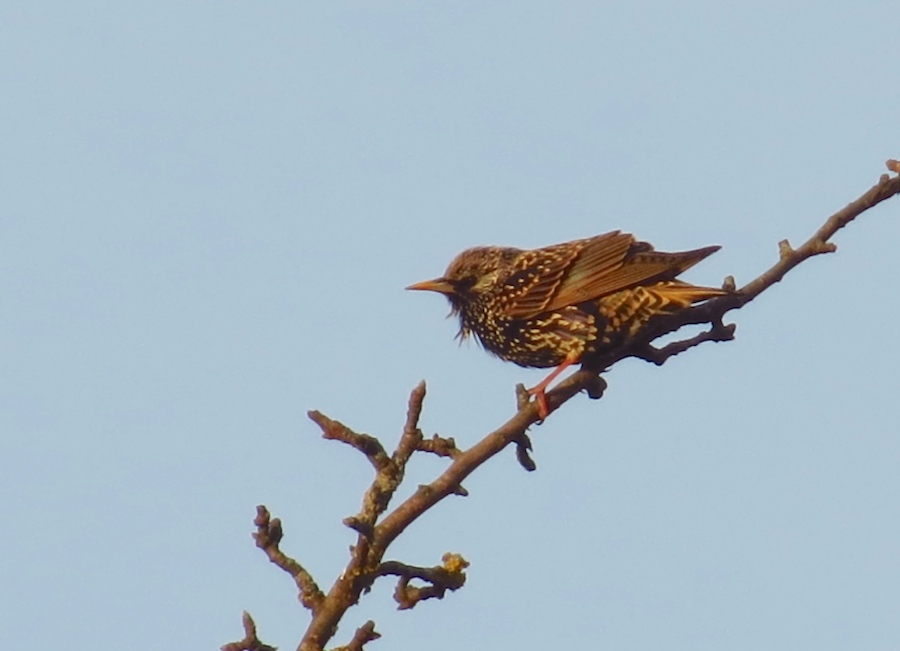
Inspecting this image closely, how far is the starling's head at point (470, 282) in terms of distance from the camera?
8531mm

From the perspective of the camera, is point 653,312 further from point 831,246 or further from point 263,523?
point 263,523

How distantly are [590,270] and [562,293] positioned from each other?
0.23 metres

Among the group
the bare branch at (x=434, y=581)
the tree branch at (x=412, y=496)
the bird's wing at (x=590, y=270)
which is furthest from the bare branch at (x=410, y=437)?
the bird's wing at (x=590, y=270)

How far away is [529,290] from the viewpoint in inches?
327

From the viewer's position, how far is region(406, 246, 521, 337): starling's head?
8531 mm

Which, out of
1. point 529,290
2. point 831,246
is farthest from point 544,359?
point 831,246

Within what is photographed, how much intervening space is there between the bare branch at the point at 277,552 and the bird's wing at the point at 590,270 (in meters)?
3.40

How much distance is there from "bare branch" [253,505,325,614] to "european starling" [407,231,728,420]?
2662 mm

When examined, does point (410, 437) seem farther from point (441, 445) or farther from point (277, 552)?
point (277, 552)

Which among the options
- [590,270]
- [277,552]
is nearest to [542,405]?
[277,552]

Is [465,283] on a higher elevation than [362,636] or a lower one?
higher

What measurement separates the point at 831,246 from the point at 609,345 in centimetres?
212

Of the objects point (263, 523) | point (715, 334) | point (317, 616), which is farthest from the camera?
point (715, 334)

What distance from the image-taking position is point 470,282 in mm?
8609
